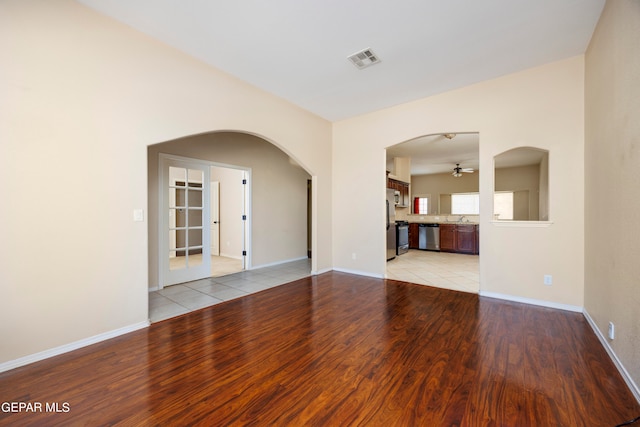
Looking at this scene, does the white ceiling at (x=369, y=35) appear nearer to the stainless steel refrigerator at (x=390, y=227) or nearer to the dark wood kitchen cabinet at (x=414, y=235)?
the stainless steel refrigerator at (x=390, y=227)

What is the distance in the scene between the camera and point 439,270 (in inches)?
209

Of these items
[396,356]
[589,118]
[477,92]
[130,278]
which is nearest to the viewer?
[396,356]

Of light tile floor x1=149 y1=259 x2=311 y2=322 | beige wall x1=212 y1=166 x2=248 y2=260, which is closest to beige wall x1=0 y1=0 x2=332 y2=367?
light tile floor x1=149 y1=259 x2=311 y2=322

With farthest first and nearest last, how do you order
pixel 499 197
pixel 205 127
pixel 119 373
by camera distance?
pixel 499 197 < pixel 205 127 < pixel 119 373

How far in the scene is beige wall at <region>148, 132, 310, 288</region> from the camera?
386 centimetres

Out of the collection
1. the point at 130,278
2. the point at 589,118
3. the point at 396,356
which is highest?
the point at 589,118

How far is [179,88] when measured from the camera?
9.41ft

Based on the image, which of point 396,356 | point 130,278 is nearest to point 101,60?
point 130,278

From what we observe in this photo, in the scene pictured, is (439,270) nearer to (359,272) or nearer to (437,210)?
(359,272)

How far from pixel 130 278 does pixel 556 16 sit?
194 inches

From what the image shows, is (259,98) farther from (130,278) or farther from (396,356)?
(396,356)

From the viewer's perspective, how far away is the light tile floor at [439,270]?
427 centimetres

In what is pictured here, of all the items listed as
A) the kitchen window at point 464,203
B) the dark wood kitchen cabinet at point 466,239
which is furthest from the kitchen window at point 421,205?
the dark wood kitchen cabinet at point 466,239

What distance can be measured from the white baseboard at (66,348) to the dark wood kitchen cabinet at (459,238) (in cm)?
784
